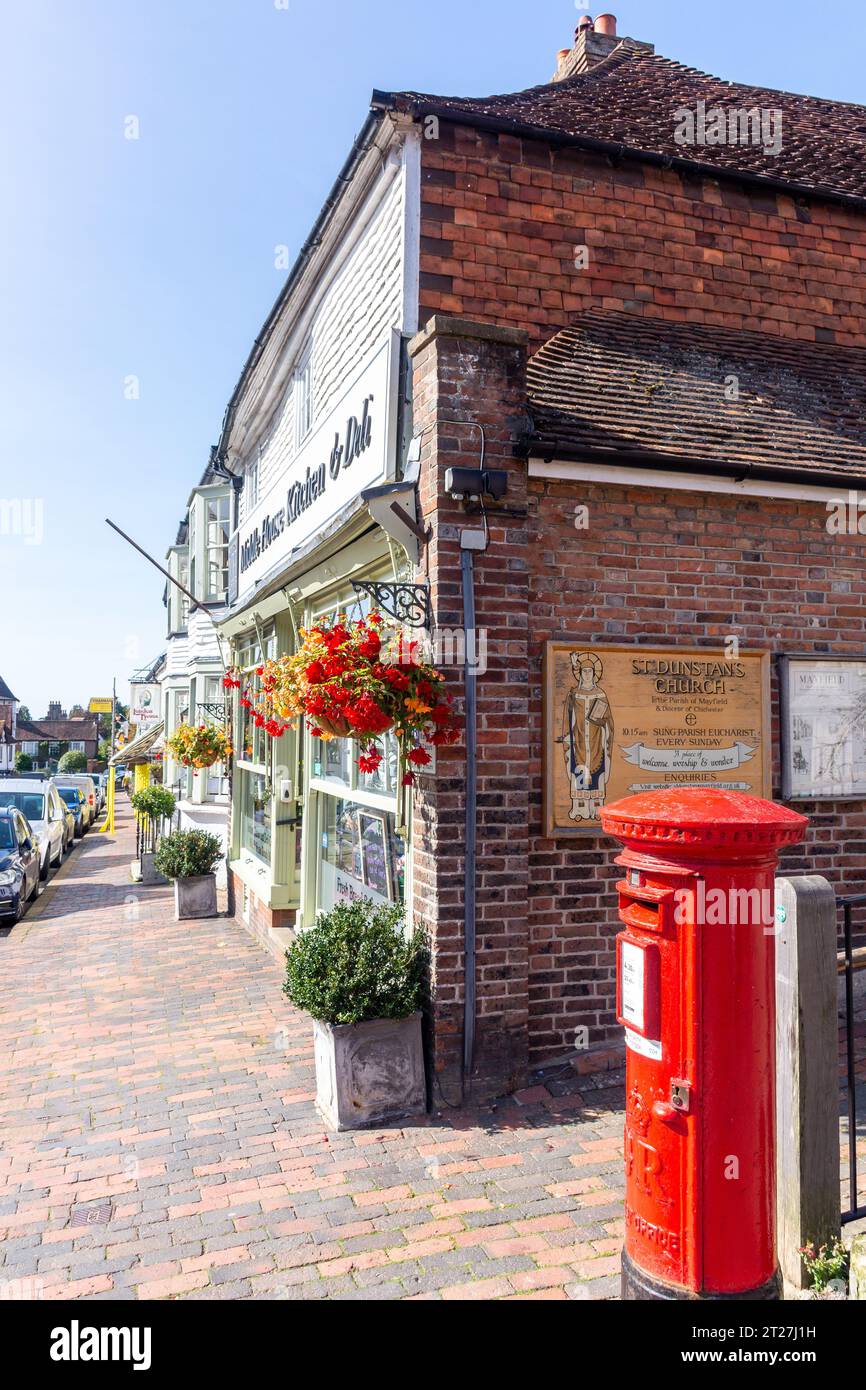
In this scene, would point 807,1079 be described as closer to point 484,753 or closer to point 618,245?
point 484,753

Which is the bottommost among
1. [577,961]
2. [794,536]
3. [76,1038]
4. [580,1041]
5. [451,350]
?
[76,1038]

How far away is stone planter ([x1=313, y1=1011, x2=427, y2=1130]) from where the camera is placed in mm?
4746

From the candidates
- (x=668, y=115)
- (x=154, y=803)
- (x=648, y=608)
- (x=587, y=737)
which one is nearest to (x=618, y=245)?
(x=668, y=115)

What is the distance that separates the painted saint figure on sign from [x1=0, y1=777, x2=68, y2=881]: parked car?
13089 millimetres

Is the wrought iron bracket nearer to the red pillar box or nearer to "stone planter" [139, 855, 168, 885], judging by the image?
the red pillar box

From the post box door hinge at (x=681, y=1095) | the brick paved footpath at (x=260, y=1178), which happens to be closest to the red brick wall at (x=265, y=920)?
the brick paved footpath at (x=260, y=1178)

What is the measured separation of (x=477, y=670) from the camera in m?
5.01

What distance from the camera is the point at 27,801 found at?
18.7 metres

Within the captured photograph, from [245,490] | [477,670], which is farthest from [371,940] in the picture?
[245,490]

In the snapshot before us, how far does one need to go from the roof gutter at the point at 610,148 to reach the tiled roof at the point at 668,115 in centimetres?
2

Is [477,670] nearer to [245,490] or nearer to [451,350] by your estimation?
[451,350]

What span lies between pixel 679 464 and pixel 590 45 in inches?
273

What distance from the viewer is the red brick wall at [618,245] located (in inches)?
260
